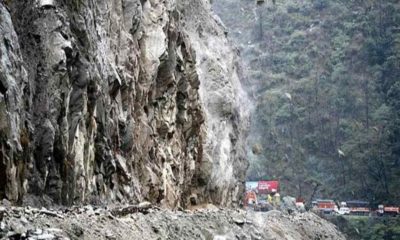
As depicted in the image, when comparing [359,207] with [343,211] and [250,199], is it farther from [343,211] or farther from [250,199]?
[250,199]

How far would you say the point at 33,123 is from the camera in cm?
2375

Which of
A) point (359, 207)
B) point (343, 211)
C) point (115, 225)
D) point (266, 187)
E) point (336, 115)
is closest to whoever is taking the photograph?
point (115, 225)

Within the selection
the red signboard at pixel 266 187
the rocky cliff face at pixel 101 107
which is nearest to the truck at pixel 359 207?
the red signboard at pixel 266 187

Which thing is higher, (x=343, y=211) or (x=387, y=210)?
(x=343, y=211)

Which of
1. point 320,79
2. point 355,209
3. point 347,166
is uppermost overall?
point 320,79

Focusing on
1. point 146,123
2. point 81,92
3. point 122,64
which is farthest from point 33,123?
point 146,123

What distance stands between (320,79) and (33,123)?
167917 millimetres

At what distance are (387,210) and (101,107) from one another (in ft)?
362

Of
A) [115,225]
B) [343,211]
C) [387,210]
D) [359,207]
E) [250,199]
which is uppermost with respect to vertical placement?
[250,199]

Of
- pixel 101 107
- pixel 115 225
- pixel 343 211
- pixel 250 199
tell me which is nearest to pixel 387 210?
pixel 343 211

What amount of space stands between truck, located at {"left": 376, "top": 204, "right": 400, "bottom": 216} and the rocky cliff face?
7569cm

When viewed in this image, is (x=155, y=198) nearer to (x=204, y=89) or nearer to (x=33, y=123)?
(x=33, y=123)

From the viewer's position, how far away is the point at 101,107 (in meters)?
30.2

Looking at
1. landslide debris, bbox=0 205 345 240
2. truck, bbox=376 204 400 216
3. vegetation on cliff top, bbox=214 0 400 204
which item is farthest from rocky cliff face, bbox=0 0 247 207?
vegetation on cliff top, bbox=214 0 400 204
